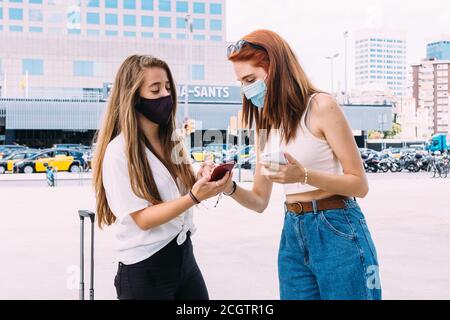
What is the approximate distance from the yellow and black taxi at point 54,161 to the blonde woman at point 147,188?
31.0 meters

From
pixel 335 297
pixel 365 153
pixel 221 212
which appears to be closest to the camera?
pixel 335 297

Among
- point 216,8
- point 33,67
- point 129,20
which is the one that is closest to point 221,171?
point 33,67

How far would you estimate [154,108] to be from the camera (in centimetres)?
264

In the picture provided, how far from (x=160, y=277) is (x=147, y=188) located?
1.12 feet

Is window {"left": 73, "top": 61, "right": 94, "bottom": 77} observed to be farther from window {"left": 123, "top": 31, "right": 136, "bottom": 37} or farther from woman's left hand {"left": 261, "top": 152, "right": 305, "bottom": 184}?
woman's left hand {"left": 261, "top": 152, "right": 305, "bottom": 184}

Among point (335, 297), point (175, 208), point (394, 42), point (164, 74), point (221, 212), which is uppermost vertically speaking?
point (394, 42)

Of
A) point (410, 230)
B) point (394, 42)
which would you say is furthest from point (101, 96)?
point (394, 42)

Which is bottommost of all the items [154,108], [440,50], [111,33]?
[154,108]

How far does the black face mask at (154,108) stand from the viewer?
264 cm

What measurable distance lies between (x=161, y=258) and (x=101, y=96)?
58363 mm

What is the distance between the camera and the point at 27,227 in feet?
37.0

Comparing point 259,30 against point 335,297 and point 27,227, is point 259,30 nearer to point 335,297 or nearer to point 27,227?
point 335,297

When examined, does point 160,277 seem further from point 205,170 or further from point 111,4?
point 111,4

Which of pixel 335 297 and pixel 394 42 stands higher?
pixel 394 42
